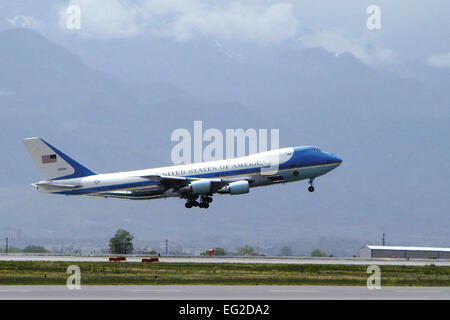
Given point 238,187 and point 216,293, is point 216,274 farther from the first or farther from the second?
point 238,187

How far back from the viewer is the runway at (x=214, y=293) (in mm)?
45594

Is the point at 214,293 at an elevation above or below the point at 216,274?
below

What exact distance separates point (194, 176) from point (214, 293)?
155 feet

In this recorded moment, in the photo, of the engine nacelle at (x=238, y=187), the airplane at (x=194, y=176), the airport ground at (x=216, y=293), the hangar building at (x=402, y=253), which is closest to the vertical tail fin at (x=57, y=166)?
the airplane at (x=194, y=176)

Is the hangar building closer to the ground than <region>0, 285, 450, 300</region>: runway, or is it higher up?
higher up

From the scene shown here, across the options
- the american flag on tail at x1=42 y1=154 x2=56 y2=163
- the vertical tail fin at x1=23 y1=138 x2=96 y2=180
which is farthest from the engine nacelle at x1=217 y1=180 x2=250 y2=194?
the american flag on tail at x1=42 y1=154 x2=56 y2=163

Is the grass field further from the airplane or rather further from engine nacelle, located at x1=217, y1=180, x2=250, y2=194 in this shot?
the airplane

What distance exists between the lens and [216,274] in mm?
68438

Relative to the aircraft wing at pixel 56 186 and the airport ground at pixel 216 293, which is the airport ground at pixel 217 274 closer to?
the airport ground at pixel 216 293

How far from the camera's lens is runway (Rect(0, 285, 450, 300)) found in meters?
45.6

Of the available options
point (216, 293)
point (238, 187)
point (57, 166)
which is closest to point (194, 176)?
point (238, 187)

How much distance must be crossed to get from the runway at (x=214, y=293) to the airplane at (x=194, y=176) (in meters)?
35.8

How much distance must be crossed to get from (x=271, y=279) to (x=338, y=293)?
14.0 metres
